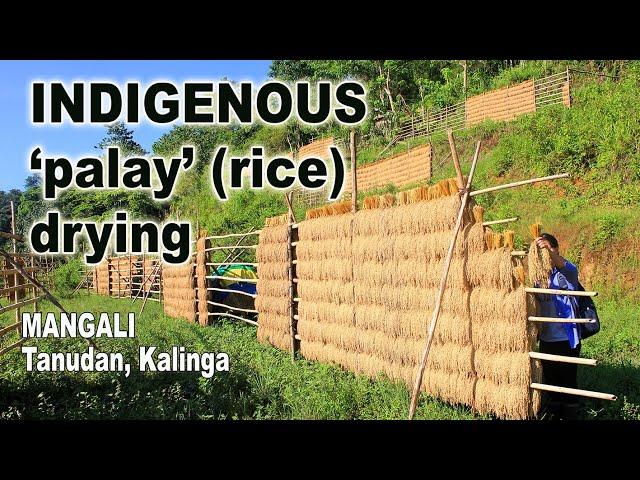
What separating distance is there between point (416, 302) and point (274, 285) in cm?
345

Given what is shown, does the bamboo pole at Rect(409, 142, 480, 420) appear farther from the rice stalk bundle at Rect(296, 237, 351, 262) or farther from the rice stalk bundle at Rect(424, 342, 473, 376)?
the rice stalk bundle at Rect(296, 237, 351, 262)

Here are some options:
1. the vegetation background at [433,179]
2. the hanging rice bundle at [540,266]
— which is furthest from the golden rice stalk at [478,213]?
the vegetation background at [433,179]

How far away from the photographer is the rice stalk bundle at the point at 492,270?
4.88m

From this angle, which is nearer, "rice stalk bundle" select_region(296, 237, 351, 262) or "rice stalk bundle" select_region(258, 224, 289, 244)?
"rice stalk bundle" select_region(296, 237, 351, 262)

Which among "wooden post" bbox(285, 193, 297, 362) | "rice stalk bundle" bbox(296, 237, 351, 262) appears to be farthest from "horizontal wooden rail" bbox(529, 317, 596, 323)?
"wooden post" bbox(285, 193, 297, 362)

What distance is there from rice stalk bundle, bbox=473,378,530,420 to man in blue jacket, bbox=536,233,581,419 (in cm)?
41

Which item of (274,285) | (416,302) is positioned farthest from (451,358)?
(274,285)

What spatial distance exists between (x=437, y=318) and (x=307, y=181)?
60.0 inches

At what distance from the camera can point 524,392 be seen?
186 inches

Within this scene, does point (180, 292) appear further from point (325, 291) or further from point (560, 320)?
point (560, 320)

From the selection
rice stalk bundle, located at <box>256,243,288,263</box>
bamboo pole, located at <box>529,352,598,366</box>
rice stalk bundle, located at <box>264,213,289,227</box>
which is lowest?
bamboo pole, located at <box>529,352,598,366</box>

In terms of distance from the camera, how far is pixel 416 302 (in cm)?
587

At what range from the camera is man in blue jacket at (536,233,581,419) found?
5000mm
